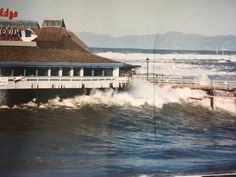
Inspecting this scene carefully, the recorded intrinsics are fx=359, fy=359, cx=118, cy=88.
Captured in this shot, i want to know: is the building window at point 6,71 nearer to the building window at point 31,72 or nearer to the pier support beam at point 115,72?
the building window at point 31,72

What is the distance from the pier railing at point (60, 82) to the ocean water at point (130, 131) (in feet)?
0.29

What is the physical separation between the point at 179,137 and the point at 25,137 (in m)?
1.62

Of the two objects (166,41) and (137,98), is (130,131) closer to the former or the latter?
(137,98)

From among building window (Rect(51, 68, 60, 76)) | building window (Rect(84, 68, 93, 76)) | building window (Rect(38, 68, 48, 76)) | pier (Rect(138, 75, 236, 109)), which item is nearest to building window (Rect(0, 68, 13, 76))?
building window (Rect(38, 68, 48, 76))

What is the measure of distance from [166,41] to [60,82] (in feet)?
3.89

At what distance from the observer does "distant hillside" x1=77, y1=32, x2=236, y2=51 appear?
11.6ft

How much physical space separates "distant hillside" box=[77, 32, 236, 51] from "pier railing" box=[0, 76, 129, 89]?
1.12 ft

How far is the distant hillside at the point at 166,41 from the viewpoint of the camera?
3547mm

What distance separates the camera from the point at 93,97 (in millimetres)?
3598

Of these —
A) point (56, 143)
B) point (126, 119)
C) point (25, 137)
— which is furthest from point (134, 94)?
point (25, 137)

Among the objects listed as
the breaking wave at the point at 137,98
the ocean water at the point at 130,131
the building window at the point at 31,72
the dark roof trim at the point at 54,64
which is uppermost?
the dark roof trim at the point at 54,64

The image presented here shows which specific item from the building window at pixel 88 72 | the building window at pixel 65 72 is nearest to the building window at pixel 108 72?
the building window at pixel 88 72

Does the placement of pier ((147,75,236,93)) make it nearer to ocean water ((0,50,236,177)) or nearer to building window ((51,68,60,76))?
ocean water ((0,50,236,177))

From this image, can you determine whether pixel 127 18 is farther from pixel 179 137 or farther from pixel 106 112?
pixel 179 137
